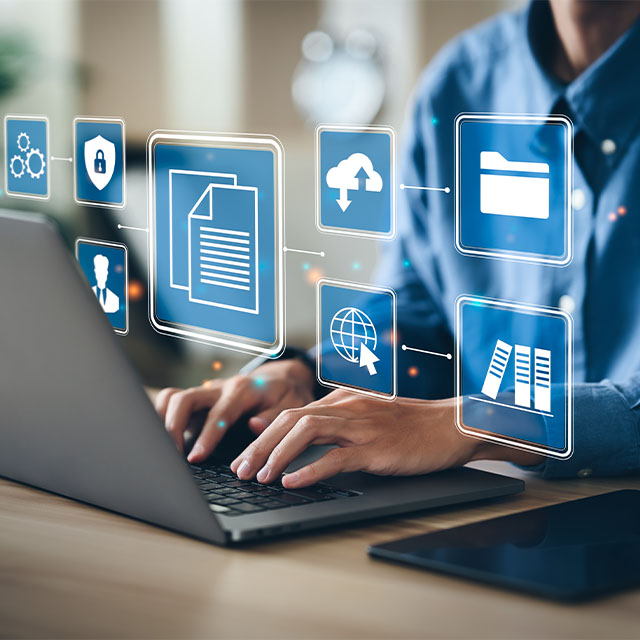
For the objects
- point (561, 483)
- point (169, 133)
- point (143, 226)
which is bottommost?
point (561, 483)

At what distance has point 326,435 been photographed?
76 centimetres

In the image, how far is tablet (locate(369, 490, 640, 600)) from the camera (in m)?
0.53

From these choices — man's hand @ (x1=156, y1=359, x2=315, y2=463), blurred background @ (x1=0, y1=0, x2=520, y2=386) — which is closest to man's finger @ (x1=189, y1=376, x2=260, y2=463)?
man's hand @ (x1=156, y1=359, x2=315, y2=463)

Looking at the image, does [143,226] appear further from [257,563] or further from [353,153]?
Result: [257,563]

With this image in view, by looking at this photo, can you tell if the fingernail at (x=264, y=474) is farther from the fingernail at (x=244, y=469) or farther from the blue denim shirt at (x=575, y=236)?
the blue denim shirt at (x=575, y=236)

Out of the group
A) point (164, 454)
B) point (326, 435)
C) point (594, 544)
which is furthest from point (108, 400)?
point (594, 544)

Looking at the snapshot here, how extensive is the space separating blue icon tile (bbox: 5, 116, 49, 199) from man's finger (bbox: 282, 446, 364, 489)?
2.39ft

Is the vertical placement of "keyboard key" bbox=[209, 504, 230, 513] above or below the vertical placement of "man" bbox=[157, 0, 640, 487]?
below

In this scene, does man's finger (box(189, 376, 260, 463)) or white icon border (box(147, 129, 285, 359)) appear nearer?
man's finger (box(189, 376, 260, 463))

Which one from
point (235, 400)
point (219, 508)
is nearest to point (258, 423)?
point (235, 400)

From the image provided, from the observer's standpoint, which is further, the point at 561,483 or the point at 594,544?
the point at 561,483

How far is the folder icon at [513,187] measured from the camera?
85cm

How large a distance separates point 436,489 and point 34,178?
813 mm

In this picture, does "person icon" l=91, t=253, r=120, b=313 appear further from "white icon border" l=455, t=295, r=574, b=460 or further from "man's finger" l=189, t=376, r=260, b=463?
"white icon border" l=455, t=295, r=574, b=460
